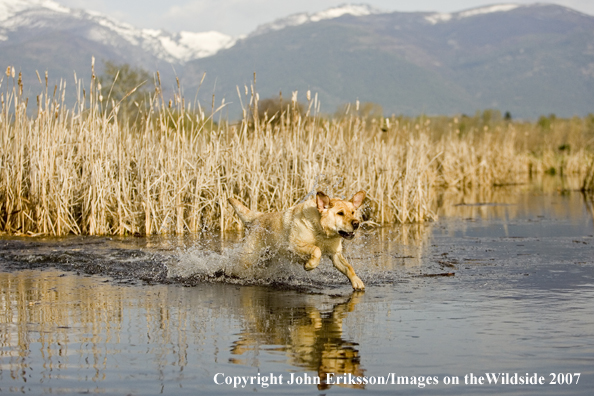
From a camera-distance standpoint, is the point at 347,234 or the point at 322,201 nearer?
the point at 347,234

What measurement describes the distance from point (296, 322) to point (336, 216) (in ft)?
5.14

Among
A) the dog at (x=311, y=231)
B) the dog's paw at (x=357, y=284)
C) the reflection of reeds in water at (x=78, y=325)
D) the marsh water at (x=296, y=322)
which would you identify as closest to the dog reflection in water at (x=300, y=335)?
the marsh water at (x=296, y=322)

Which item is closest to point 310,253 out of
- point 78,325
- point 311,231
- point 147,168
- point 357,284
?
point 311,231

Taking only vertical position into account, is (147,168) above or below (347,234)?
above

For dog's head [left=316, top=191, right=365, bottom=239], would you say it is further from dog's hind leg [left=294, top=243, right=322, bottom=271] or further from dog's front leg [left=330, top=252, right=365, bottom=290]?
dog's front leg [left=330, top=252, right=365, bottom=290]

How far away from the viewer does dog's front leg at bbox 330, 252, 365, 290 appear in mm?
6871

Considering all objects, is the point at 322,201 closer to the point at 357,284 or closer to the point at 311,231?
the point at 311,231

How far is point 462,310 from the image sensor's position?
5914 millimetres

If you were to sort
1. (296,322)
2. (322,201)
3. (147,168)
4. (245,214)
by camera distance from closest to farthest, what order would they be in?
(296,322) → (322,201) → (245,214) → (147,168)

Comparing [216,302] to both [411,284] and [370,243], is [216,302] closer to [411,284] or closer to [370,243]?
[411,284]

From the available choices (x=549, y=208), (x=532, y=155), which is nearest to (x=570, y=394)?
(x=549, y=208)

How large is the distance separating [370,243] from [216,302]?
4.75 metres

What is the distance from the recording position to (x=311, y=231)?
7098 mm

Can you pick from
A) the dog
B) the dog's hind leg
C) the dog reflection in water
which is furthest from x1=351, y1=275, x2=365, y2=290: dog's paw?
the dog's hind leg
